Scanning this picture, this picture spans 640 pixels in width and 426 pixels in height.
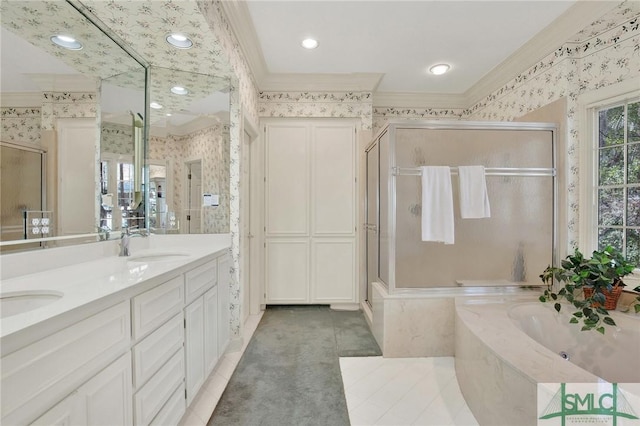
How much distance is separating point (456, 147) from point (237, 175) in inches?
73.5

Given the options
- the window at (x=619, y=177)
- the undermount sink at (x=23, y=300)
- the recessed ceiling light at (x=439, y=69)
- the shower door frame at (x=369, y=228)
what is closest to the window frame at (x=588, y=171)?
the window at (x=619, y=177)

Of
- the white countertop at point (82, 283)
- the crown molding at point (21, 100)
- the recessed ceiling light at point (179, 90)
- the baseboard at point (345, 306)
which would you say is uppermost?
the recessed ceiling light at point (179, 90)

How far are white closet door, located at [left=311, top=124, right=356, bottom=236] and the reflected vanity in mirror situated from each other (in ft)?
3.90

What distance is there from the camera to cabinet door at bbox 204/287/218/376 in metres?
1.73

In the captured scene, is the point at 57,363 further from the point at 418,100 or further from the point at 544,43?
the point at 418,100

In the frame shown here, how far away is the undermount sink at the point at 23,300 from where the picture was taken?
950 millimetres

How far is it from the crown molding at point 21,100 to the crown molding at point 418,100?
3148 mm

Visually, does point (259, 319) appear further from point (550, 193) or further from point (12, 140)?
point (550, 193)

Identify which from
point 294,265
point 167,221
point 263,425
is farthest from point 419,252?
point 167,221

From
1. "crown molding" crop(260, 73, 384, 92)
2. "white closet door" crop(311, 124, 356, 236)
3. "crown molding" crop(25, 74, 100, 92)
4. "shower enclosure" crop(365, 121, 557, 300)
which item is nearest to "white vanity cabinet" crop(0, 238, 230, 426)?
"crown molding" crop(25, 74, 100, 92)

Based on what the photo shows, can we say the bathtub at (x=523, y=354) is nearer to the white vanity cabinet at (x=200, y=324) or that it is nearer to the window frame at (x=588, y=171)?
the window frame at (x=588, y=171)

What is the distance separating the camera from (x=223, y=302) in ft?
6.84

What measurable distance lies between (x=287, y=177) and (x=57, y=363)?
2.61m

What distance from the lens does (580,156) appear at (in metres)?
2.21
